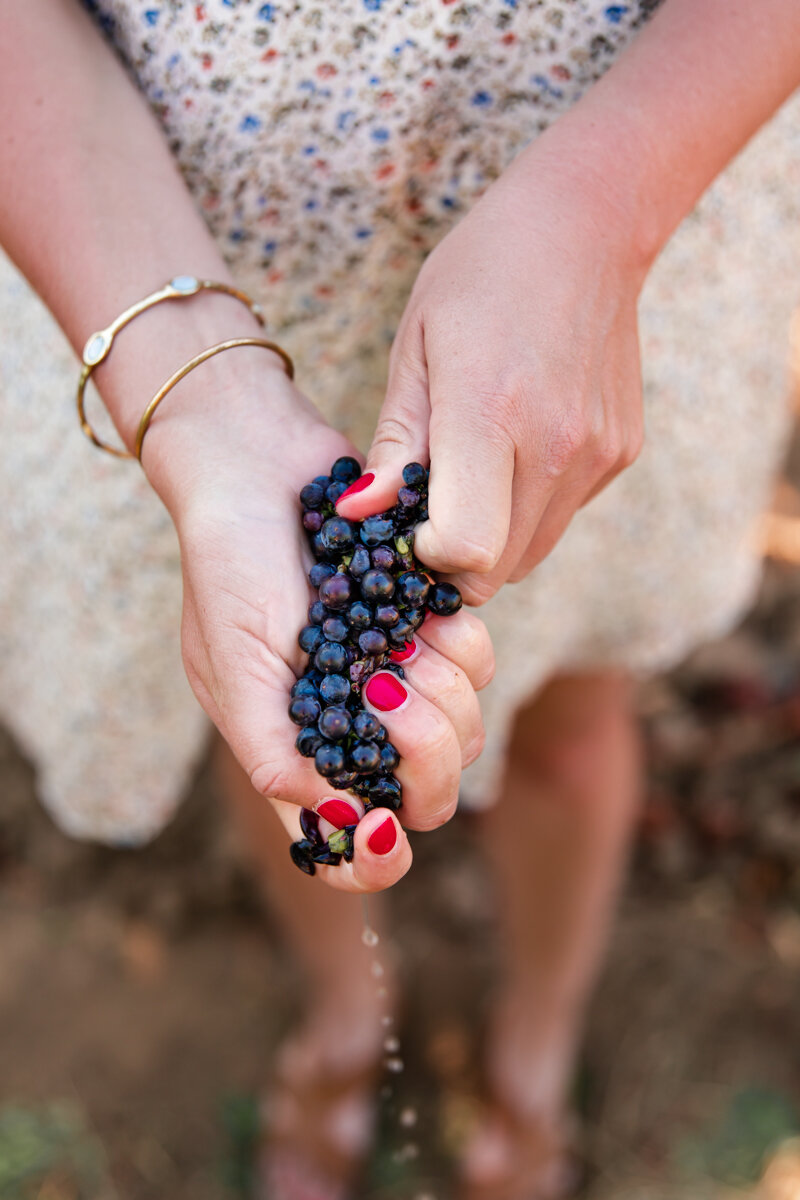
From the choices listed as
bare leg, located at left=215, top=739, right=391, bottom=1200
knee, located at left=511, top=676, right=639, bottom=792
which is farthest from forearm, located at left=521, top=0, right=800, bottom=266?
bare leg, located at left=215, top=739, right=391, bottom=1200

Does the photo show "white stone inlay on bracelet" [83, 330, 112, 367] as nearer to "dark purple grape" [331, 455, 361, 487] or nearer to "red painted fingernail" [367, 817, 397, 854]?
"dark purple grape" [331, 455, 361, 487]

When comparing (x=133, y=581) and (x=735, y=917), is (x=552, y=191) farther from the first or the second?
(x=735, y=917)

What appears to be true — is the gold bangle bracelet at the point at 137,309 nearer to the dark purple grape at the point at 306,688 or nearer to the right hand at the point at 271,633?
the right hand at the point at 271,633

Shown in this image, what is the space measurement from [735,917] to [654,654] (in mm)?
951

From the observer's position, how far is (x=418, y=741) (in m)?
0.80

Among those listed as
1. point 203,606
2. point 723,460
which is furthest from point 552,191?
point 723,460

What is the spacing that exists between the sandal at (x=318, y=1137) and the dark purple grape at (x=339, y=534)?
144 centimetres

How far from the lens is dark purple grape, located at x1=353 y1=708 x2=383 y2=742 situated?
0.80m

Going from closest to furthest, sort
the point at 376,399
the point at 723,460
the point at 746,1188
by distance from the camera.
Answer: the point at 376,399 < the point at 723,460 < the point at 746,1188

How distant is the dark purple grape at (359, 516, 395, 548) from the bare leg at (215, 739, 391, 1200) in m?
1.05

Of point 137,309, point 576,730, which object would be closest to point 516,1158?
point 576,730

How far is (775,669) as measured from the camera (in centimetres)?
247

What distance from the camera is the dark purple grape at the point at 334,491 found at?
88 cm

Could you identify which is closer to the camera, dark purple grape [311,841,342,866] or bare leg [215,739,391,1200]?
dark purple grape [311,841,342,866]
